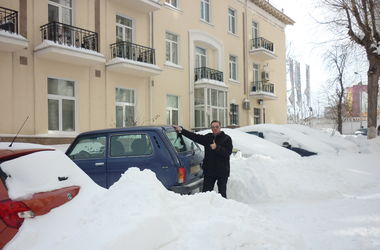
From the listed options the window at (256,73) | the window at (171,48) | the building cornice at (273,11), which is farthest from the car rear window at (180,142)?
the building cornice at (273,11)

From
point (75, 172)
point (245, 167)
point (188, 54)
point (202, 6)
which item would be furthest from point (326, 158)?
point (202, 6)

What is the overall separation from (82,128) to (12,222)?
11706mm

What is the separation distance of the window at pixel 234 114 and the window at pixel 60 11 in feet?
40.8

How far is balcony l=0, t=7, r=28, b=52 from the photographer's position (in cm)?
1097

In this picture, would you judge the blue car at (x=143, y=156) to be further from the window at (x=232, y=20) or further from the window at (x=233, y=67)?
the window at (x=232, y=20)

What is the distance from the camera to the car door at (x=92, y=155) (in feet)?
20.1

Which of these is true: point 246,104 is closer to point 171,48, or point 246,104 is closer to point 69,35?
point 171,48

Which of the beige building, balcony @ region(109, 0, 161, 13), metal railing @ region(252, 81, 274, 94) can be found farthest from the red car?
metal railing @ region(252, 81, 274, 94)

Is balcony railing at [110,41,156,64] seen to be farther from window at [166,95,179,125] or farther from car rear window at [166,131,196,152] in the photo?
car rear window at [166,131,196,152]

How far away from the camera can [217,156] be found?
6.06 m

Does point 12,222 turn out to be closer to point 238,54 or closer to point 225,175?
point 225,175

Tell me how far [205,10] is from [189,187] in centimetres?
1816

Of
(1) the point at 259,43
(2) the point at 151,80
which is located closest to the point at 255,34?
(1) the point at 259,43

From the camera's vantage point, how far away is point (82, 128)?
1424cm
